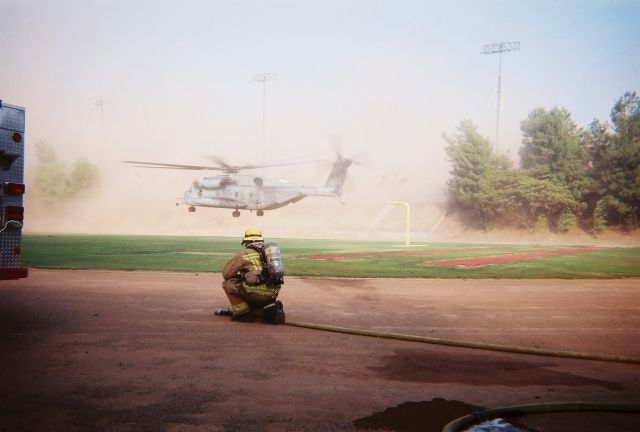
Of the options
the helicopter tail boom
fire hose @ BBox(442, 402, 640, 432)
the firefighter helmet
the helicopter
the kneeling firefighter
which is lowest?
fire hose @ BBox(442, 402, 640, 432)

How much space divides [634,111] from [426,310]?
65794mm

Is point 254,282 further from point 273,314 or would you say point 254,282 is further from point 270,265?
point 273,314

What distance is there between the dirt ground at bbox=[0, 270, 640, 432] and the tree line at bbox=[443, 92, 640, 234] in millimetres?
54784

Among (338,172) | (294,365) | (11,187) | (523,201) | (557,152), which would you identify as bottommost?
(294,365)

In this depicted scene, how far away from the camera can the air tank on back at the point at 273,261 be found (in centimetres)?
892

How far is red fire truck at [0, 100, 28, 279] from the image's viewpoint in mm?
8633

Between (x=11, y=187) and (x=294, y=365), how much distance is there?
5.22 metres

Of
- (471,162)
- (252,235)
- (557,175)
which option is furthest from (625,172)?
(252,235)

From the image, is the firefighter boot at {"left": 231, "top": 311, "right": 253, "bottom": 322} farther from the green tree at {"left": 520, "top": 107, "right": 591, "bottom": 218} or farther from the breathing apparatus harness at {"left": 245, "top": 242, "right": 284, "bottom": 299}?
the green tree at {"left": 520, "top": 107, "right": 591, "bottom": 218}

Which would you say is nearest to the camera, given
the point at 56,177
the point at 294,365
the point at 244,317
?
the point at 294,365

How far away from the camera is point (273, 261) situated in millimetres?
8992

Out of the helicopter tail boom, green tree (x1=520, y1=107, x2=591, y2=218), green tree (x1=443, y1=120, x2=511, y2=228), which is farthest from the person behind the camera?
green tree (x1=443, y1=120, x2=511, y2=228)

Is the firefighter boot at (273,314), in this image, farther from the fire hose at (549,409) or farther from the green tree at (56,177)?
the green tree at (56,177)

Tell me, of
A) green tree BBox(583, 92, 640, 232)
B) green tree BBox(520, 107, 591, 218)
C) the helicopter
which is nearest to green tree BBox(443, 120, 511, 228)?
green tree BBox(520, 107, 591, 218)
